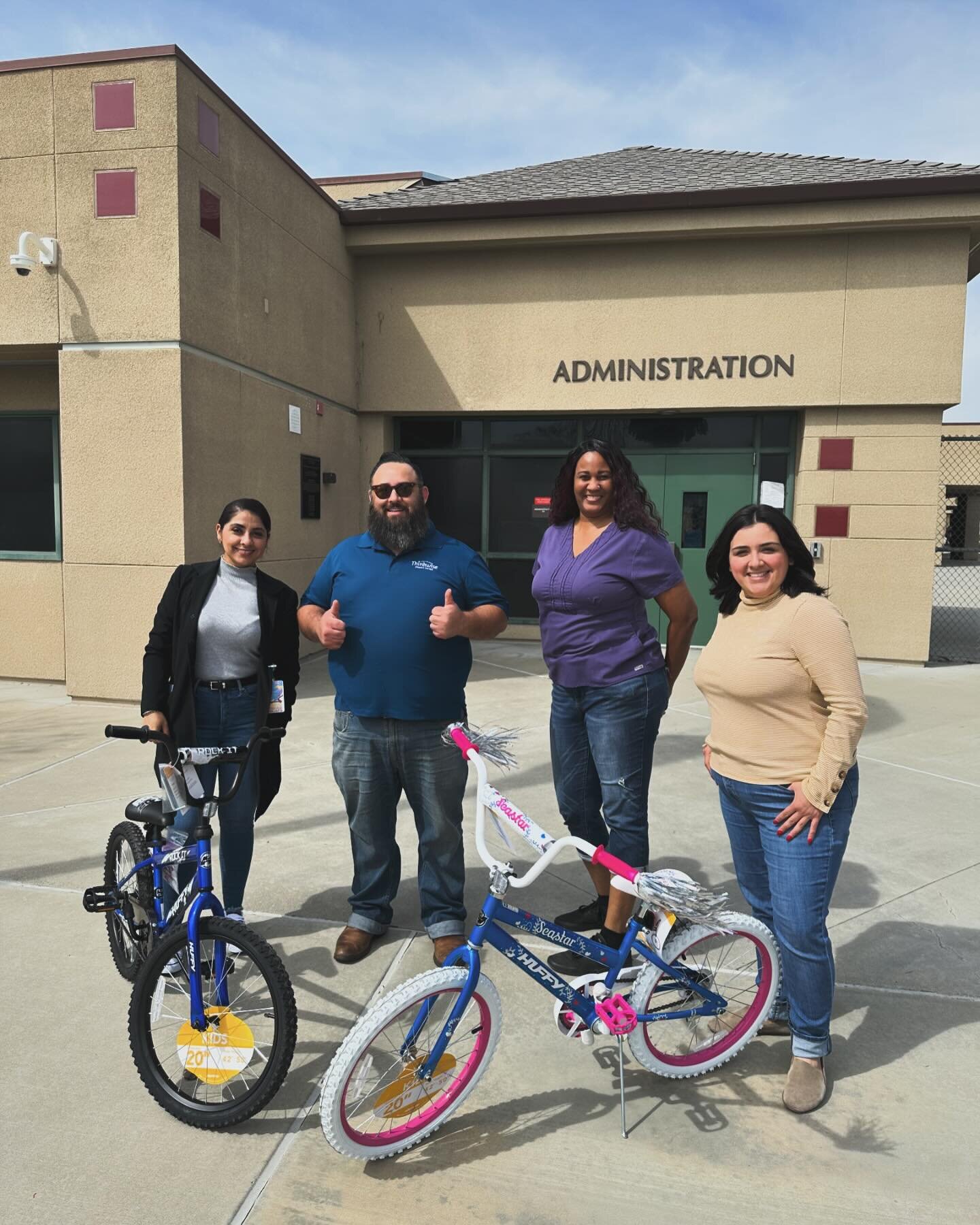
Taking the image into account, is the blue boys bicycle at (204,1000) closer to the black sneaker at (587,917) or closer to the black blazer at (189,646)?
the black blazer at (189,646)

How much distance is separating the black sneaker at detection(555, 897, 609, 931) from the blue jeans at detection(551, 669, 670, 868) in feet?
1.10

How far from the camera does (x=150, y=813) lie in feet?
8.82

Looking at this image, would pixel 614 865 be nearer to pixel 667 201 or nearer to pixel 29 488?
pixel 29 488

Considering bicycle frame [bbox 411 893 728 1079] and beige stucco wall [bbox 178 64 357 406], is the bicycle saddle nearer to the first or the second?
bicycle frame [bbox 411 893 728 1079]

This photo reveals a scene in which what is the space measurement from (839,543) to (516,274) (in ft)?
15.8

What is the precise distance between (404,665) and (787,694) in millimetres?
1281

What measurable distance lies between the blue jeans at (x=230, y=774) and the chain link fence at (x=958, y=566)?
8562mm

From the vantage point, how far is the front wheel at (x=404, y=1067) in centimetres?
213

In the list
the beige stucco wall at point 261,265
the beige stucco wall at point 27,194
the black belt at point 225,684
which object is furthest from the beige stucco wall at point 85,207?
the black belt at point 225,684

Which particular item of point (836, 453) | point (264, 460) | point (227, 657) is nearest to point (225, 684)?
point (227, 657)

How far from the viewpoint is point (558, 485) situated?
11.0 feet

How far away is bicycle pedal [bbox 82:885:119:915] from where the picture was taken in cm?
284

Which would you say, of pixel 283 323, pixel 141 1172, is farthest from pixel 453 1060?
pixel 283 323

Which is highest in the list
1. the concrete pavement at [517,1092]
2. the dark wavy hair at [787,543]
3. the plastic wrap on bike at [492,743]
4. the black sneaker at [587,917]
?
the dark wavy hair at [787,543]
